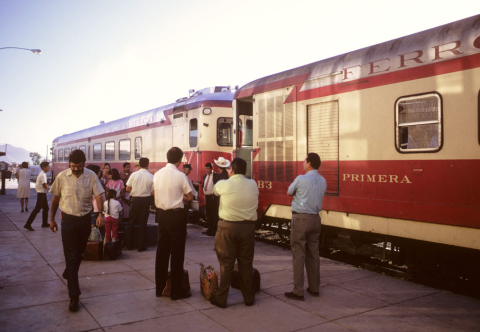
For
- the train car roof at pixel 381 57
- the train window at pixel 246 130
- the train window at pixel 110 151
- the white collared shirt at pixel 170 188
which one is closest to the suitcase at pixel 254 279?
the white collared shirt at pixel 170 188

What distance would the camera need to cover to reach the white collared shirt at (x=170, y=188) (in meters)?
5.03

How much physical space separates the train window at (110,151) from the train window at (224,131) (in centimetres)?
788

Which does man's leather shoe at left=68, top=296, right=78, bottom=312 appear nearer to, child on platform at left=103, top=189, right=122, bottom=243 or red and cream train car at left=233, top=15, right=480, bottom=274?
child on platform at left=103, top=189, right=122, bottom=243

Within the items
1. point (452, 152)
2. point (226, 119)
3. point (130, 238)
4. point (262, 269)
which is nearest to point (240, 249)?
point (262, 269)

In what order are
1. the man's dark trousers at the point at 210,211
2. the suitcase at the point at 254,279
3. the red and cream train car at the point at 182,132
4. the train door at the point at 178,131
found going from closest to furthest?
the suitcase at the point at 254,279
the man's dark trousers at the point at 210,211
the red and cream train car at the point at 182,132
the train door at the point at 178,131

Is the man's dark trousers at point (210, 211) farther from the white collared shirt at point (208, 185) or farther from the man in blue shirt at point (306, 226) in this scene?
the man in blue shirt at point (306, 226)

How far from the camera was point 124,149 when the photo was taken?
16312 mm

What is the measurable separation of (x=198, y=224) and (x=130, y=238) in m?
4.15

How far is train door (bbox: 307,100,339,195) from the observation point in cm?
673

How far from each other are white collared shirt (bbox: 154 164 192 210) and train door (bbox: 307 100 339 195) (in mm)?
2772

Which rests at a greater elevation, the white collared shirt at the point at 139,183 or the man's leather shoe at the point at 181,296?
the white collared shirt at the point at 139,183

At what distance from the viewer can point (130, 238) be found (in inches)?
316

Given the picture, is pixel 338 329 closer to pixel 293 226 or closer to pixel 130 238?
pixel 293 226

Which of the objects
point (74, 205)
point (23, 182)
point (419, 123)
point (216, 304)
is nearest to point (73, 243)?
Answer: point (74, 205)
